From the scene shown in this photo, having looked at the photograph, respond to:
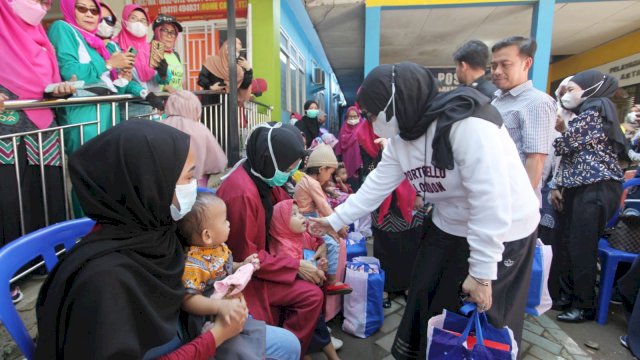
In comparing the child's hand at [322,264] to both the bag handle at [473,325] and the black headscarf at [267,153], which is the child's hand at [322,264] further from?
the bag handle at [473,325]

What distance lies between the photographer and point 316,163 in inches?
122

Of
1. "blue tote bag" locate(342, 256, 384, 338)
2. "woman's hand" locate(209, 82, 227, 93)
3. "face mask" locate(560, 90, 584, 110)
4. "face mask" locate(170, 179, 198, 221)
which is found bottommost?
"blue tote bag" locate(342, 256, 384, 338)

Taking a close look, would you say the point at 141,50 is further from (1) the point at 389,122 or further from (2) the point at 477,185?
(2) the point at 477,185

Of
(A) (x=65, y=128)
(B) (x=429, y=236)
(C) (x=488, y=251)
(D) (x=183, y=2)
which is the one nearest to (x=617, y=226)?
(B) (x=429, y=236)

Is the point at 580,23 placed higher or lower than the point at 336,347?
higher

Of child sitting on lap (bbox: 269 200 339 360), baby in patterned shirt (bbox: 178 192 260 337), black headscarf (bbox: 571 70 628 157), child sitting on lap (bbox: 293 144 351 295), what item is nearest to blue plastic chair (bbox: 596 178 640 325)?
black headscarf (bbox: 571 70 628 157)

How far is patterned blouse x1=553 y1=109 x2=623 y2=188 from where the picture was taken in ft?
8.88

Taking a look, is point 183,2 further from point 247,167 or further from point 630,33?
point 630,33

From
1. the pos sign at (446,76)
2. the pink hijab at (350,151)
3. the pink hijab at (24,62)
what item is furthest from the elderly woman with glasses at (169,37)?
the pos sign at (446,76)

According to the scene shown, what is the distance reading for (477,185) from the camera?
1353 millimetres

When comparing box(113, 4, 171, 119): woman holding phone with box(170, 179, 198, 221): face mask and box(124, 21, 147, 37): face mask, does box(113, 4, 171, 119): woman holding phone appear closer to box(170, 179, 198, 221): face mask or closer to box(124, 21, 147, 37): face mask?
box(124, 21, 147, 37): face mask

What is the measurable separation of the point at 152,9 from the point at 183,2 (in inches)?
23.3

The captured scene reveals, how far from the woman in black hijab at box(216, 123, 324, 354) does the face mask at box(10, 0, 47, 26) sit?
5.01 feet

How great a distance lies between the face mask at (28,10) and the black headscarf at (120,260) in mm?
1654
